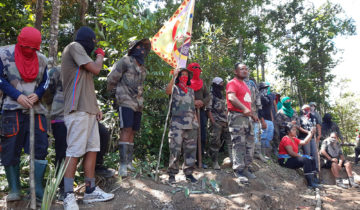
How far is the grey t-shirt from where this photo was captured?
3144 mm

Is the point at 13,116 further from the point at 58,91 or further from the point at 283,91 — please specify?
the point at 283,91

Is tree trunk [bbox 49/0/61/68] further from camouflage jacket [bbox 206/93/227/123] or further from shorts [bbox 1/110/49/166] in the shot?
A: camouflage jacket [bbox 206/93/227/123]

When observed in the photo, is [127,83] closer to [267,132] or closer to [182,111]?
[182,111]

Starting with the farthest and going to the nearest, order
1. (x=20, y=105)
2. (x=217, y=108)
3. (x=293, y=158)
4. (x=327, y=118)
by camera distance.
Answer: (x=327, y=118)
(x=293, y=158)
(x=217, y=108)
(x=20, y=105)

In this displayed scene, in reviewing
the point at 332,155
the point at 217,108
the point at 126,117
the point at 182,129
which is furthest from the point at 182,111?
the point at 332,155

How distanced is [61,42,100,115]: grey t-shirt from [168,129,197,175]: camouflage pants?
1.67m

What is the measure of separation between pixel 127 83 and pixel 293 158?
465 centimetres

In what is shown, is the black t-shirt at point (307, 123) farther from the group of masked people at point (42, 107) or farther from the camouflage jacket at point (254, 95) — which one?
the group of masked people at point (42, 107)

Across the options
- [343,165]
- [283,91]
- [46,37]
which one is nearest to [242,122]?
[343,165]

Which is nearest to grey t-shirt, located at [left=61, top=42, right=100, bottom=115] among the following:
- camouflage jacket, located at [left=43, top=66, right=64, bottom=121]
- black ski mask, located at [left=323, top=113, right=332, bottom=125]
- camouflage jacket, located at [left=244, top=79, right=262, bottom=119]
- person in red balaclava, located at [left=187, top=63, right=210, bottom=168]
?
camouflage jacket, located at [left=43, top=66, right=64, bottom=121]

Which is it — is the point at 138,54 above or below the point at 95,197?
above

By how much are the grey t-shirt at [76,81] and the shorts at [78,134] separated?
0.07 m

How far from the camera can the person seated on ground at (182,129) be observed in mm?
4551

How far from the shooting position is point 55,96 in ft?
12.1
